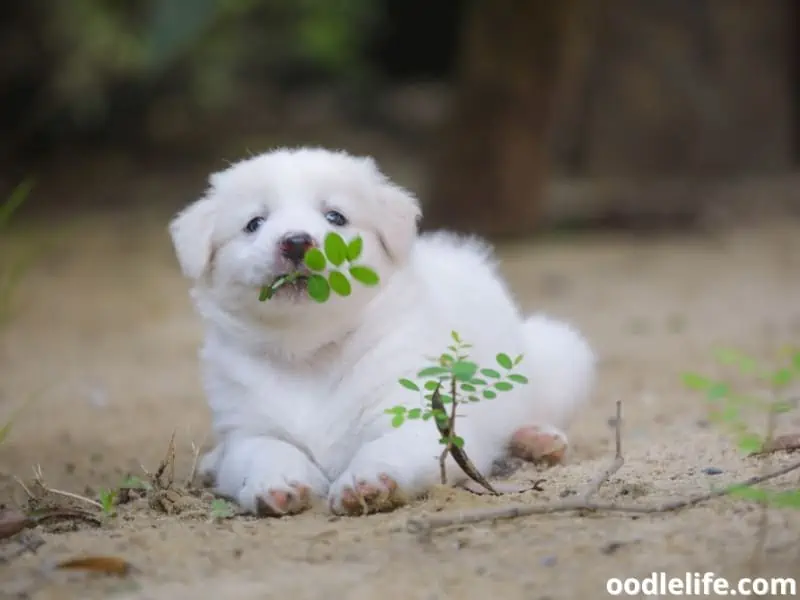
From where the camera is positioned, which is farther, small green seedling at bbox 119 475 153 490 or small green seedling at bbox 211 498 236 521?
small green seedling at bbox 119 475 153 490

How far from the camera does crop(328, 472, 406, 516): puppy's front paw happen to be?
320 cm

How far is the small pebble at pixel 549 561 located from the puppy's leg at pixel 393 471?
617 millimetres

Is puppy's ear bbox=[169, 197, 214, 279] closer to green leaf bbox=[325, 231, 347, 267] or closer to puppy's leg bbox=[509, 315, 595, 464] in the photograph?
green leaf bbox=[325, 231, 347, 267]

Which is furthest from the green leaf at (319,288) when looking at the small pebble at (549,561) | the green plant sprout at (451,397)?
the small pebble at (549,561)

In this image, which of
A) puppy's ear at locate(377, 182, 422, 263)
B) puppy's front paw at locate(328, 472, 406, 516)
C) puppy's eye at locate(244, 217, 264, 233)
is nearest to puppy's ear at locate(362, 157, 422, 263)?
puppy's ear at locate(377, 182, 422, 263)

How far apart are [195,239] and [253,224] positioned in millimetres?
191

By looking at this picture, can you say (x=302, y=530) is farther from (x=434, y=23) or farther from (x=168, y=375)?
(x=434, y=23)

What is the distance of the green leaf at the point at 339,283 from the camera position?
3225mm

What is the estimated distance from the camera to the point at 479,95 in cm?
906

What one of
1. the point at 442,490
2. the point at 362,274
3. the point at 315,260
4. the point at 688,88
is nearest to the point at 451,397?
the point at 442,490

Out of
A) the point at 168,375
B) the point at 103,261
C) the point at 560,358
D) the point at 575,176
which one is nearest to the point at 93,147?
the point at 103,261

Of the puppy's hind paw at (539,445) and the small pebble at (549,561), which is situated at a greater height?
the puppy's hind paw at (539,445)

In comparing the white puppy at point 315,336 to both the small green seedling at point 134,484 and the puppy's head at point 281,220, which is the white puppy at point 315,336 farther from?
the small green seedling at point 134,484

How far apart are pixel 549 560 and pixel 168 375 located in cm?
385
